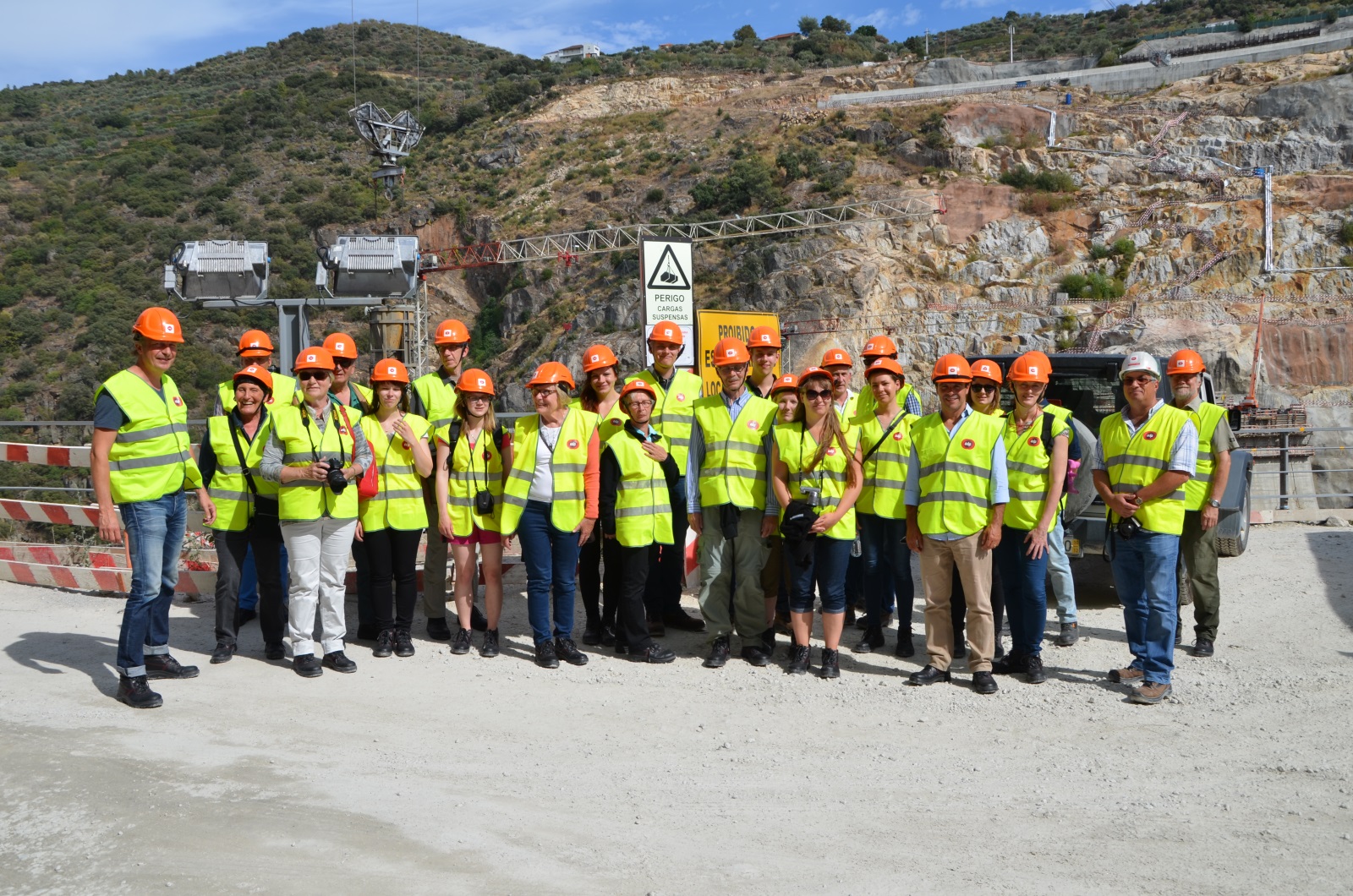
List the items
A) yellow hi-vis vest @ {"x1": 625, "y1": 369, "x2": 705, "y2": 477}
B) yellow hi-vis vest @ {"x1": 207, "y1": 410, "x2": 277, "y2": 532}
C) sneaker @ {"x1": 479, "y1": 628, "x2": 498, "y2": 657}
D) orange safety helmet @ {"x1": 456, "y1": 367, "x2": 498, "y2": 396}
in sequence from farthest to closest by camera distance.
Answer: yellow hi-vis vest @ {"x1": 625, "y1": 369, "x2": 705, "y2": 477} → sneaker @ {"x1": 479, "y1": 628, "x2": 498, "y2": 657} → orange safety helmet @ {"x1": 456, "y1": 367, "x2": 498, "y2": 396} → yellow hi-vis vest @ {"x1": 207, "y1": 410, "x2": 277, "y2": 532}

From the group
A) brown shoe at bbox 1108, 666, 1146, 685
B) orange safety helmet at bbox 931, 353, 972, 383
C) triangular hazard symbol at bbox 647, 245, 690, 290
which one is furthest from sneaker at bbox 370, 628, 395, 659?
brown shoe at bbox 1108, 666, 1146, 685

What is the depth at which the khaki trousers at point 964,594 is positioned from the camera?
6.29m

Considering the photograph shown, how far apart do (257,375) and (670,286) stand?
12.1ft

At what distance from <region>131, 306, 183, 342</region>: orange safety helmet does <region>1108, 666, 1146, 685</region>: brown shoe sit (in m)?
5.73

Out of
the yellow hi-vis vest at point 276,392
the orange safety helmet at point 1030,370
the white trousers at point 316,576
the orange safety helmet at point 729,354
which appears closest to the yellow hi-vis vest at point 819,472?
the orange safety helmet at point 729,354

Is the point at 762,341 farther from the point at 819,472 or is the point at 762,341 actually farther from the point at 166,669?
the point at 166,669

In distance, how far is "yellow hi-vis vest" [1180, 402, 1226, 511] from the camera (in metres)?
6.88

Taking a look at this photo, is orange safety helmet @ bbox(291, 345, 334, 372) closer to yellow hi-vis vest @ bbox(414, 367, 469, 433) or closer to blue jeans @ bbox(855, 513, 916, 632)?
yellow hi-vis vest @ bbox(414, 367, 469, 433)

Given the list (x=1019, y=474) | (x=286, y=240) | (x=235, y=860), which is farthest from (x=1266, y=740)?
(x=286, y=240)

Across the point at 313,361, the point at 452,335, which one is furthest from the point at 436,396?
the point at 313,361

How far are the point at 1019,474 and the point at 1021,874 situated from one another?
3178 mm

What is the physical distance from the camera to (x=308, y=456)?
6340 mm

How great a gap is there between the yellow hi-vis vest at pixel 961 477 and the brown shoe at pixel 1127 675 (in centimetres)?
127

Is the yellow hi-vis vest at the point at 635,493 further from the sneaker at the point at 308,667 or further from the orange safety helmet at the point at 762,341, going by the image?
the sneaker at the point at 308,667
